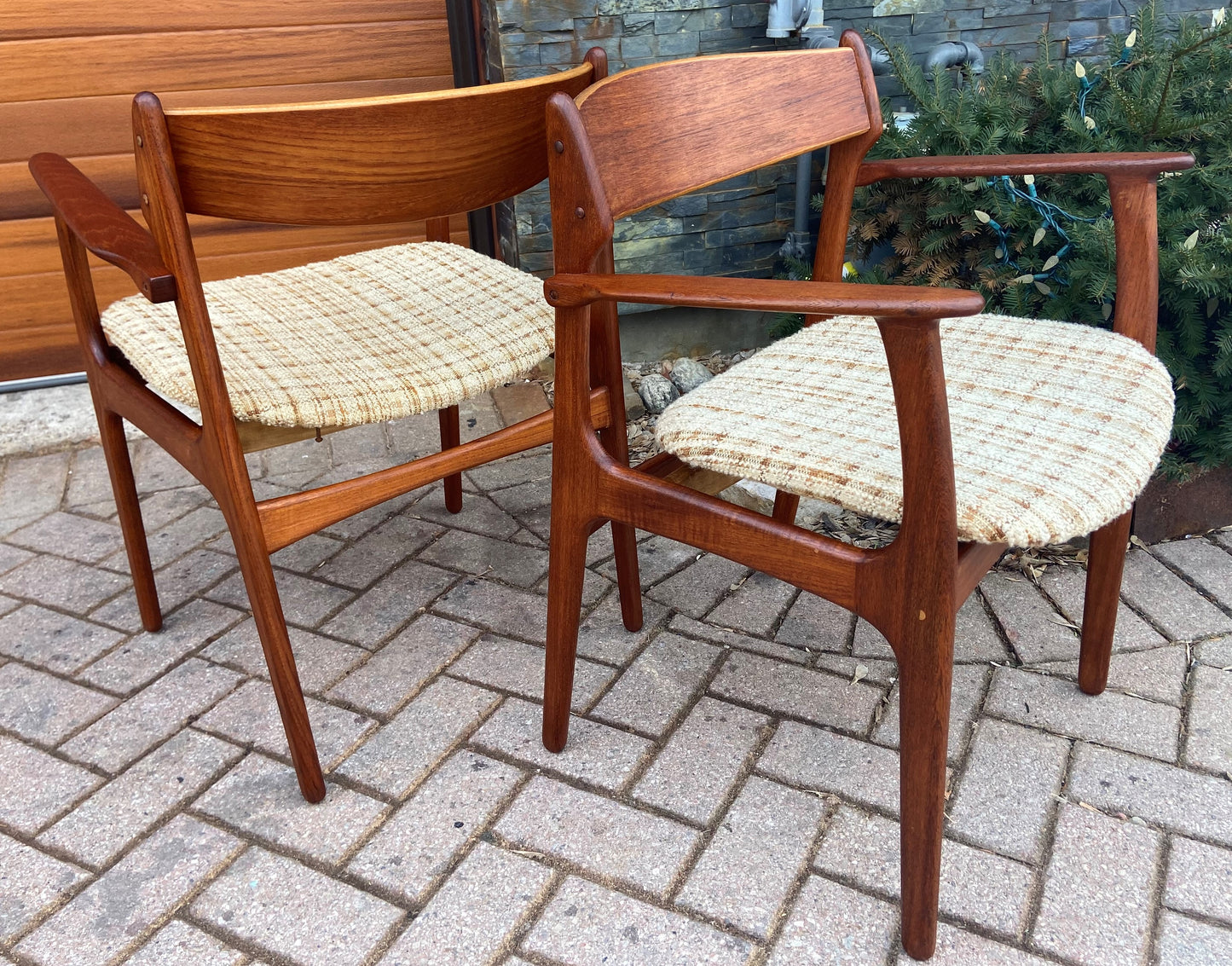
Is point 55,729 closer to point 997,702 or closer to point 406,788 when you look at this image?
point 406,788

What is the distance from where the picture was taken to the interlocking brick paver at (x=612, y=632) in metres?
1.85

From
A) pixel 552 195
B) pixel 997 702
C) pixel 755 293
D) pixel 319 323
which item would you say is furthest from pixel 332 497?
Result: pixel 997 702

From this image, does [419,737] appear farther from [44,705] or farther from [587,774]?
[44,705]

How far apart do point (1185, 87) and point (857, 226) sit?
732 mm

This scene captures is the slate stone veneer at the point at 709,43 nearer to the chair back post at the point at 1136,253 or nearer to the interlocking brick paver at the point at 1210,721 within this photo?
the chair back post at the point at 1136,253

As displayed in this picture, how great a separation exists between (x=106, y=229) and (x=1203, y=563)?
205 cm

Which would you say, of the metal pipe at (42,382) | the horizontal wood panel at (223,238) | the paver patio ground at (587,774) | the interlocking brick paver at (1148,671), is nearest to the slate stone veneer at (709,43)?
the horizontal wood panel at (223,238)

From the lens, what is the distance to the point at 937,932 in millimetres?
1301

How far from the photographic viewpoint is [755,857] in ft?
4.63

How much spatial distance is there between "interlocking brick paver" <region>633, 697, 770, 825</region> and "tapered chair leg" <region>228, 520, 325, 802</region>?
49 cm

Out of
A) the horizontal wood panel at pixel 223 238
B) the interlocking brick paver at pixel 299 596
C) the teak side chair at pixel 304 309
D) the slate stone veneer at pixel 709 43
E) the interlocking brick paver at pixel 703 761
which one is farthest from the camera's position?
the horizontal wood panel at pixel 223 238

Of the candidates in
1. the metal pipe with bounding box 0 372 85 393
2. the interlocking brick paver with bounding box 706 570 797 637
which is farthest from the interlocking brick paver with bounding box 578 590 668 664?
the metal pipe with bounding box 0 372 85 393

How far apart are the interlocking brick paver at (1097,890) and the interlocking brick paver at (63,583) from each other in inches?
71.4

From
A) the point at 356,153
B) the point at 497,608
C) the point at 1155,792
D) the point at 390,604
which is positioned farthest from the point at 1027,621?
the point at 356,153
